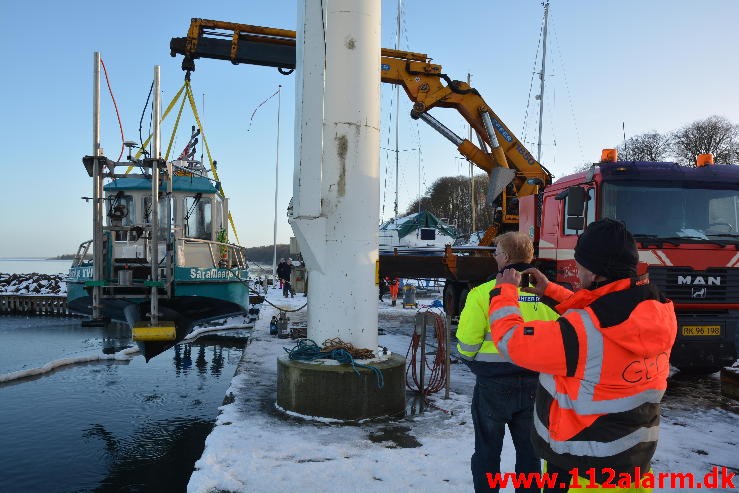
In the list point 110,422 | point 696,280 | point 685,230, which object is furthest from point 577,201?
point 110,422

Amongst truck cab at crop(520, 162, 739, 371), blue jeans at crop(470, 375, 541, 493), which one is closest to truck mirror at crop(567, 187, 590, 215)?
truck cab at crop(520, 162, 739, 371)

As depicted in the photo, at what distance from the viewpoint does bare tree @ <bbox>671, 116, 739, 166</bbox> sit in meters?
35.8

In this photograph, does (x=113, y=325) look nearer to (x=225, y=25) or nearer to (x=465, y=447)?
(x=225, y=25)

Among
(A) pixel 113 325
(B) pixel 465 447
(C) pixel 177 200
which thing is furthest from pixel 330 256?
(A) pixel 113 325

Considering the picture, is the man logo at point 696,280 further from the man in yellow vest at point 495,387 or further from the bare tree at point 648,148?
the bare tree at point 648,148

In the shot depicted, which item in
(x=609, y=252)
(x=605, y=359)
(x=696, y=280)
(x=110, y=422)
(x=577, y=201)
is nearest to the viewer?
(x=605, y=359)

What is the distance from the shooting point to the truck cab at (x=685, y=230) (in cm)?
690

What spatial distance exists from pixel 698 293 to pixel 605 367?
19.1 ft

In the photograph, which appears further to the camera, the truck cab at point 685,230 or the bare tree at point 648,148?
the bare tree at point 648,148

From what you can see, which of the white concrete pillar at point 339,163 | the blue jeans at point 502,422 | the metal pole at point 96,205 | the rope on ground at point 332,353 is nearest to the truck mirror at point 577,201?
the white concrete pillar at point 339,163

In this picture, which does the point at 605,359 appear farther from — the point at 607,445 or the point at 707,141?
the point at 707,141

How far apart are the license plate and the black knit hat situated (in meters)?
5.39

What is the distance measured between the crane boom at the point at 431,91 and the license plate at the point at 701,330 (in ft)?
18.6

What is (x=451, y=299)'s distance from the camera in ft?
42.8
